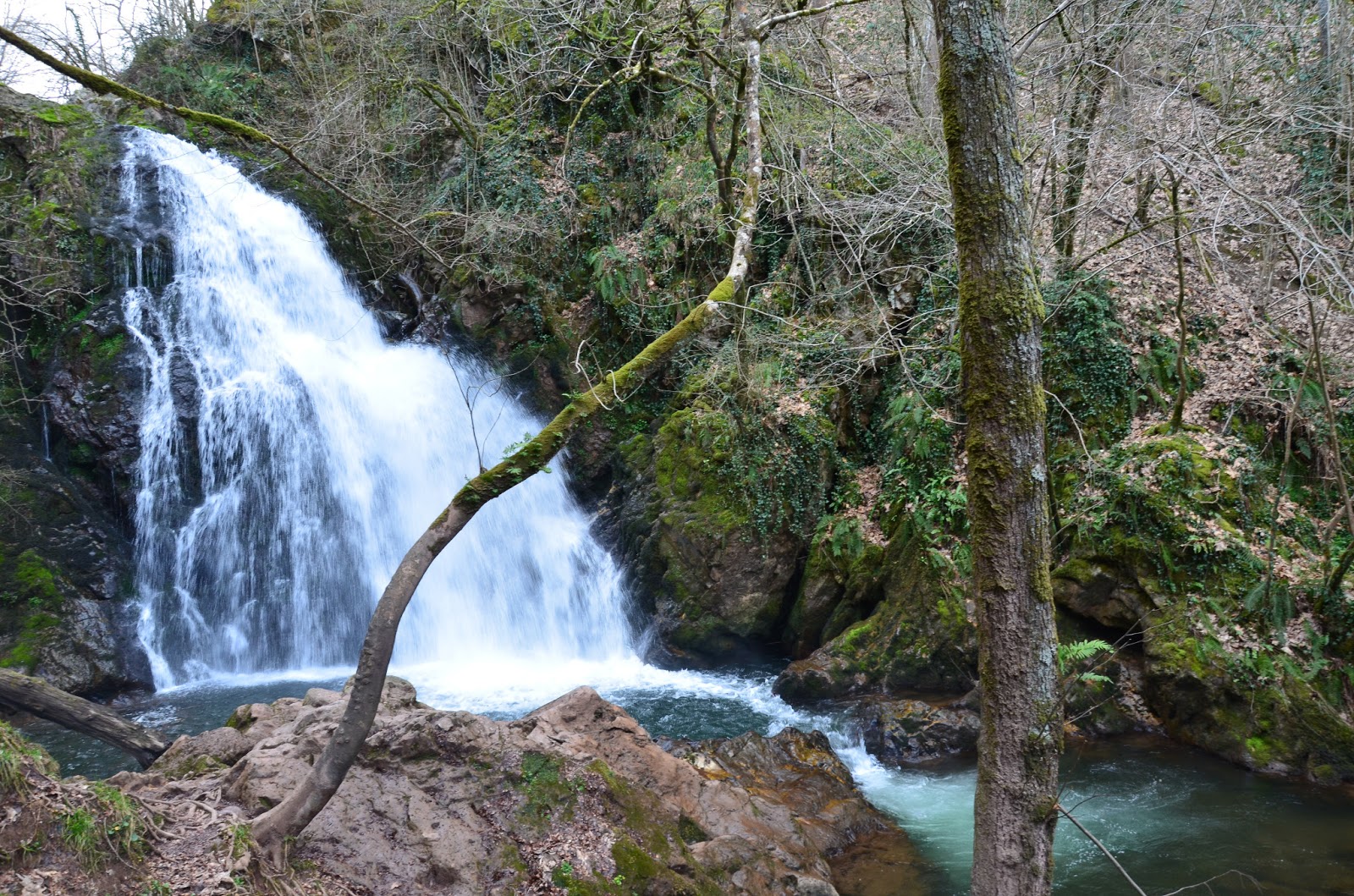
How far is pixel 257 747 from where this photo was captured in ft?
15.9

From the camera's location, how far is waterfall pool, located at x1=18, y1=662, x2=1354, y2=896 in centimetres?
588

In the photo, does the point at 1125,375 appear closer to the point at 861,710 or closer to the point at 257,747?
the point at 861,710

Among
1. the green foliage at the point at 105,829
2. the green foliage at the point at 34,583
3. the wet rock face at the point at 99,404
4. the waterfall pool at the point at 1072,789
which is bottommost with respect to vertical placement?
the waterfall pool at the point at 1072,789

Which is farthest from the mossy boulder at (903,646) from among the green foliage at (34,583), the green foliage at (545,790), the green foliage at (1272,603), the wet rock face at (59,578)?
the green foliage at (34,583)

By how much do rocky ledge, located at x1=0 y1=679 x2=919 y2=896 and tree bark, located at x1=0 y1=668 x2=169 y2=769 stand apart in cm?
45

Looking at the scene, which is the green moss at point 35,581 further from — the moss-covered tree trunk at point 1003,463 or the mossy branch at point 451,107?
the moss-covered tree trunk at point 1003,463

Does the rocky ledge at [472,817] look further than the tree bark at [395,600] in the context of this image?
Yes

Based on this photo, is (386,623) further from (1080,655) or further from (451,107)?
(451,107)

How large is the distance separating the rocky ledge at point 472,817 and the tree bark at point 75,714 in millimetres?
447

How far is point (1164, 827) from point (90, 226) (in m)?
15.8

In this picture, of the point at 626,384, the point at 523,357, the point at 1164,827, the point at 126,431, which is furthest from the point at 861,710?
the point at 126,431

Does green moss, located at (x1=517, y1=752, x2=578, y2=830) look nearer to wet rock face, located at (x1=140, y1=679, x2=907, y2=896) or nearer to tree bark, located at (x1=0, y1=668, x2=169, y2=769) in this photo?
wet rock face, located at (x1=140, y1=679, x2=907, y2=896)

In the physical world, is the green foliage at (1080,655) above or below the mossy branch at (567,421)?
below

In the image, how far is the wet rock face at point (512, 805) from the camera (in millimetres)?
4281
